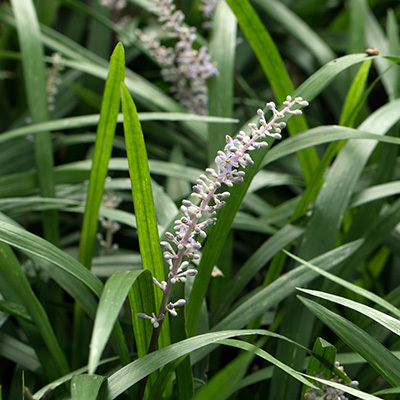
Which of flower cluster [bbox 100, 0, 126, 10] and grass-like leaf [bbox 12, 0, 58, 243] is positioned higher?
flower cluster [bbox 100, 0, 126, 10]

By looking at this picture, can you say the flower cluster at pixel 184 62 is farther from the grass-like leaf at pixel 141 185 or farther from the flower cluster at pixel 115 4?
the grass-like leaf at pixel 141 185

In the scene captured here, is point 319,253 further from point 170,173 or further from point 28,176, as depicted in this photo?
point 28,176

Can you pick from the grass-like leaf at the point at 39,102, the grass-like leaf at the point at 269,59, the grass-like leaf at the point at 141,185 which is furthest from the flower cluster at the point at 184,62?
the grass-like leaf at the point at 141,185

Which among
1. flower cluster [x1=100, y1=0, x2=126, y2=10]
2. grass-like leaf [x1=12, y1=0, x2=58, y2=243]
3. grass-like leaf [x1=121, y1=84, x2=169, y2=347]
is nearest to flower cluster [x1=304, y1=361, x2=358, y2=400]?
grass-like leaf [x1=121, y1=84, x2=169, y2=347]

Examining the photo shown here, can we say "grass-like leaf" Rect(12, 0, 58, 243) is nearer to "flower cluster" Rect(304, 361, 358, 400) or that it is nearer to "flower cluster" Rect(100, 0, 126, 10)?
"flower cluster" Rect(100, 0, 126, 10)

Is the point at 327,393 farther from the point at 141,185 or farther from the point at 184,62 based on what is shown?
the point at 184,62

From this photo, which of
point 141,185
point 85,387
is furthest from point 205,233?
point 85,387

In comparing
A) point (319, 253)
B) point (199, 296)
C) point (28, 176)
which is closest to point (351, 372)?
point (319, 253)
